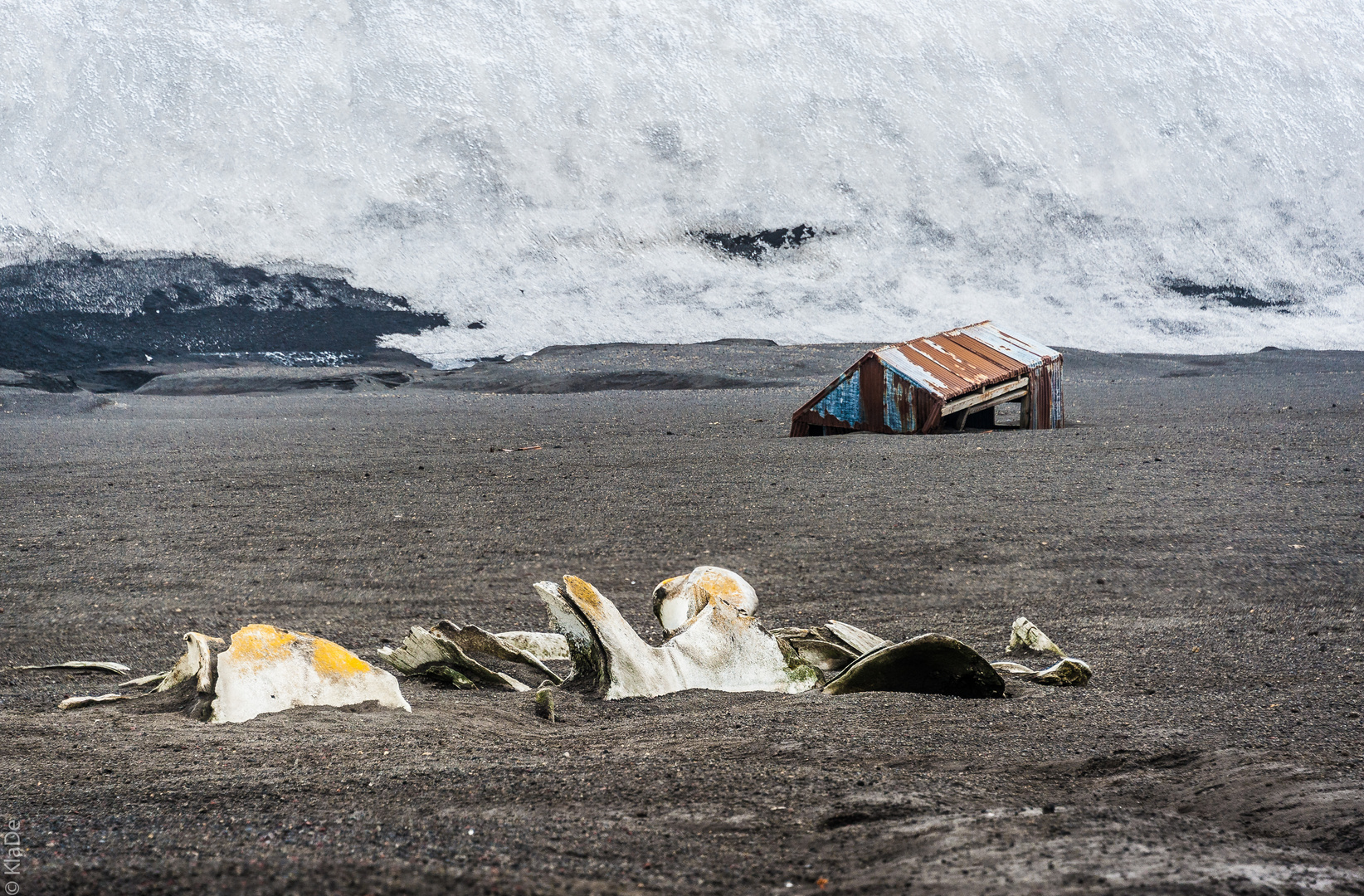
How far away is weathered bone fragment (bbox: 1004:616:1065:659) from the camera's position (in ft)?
9.88

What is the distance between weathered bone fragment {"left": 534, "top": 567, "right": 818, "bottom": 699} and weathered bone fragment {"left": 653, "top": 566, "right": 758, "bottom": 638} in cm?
38

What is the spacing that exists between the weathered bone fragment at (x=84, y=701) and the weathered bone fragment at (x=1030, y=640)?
247 cm

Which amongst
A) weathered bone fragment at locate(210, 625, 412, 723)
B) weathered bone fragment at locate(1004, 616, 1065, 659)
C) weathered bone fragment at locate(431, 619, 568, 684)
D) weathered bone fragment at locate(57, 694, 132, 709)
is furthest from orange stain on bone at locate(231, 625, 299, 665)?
weathered bone fragment at locate(1004, 616, 1065, 659)

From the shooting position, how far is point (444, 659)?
280cm

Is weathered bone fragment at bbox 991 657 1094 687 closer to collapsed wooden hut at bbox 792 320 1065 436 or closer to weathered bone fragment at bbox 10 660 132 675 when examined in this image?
weathered bone fragment at bbox 10 660 132 675

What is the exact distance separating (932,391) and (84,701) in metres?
7.04

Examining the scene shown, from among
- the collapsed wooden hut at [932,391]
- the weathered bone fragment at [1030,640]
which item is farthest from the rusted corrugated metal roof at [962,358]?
the weathered bone fragment at [1030,640]

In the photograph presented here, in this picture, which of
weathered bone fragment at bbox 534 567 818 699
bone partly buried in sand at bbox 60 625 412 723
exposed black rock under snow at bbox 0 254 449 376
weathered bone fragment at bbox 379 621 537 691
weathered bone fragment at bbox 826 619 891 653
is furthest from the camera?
exposed black rock under snow at bbox 0 254 449 376

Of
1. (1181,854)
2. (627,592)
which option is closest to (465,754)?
(1181,854)

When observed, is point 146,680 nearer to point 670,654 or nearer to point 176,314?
point 670,654

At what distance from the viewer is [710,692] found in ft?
8.65

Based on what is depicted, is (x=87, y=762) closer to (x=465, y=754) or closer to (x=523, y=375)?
(x=465, y=754)

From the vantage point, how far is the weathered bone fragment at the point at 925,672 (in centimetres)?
248

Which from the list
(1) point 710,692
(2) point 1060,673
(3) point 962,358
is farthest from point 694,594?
(3) point 962,358
